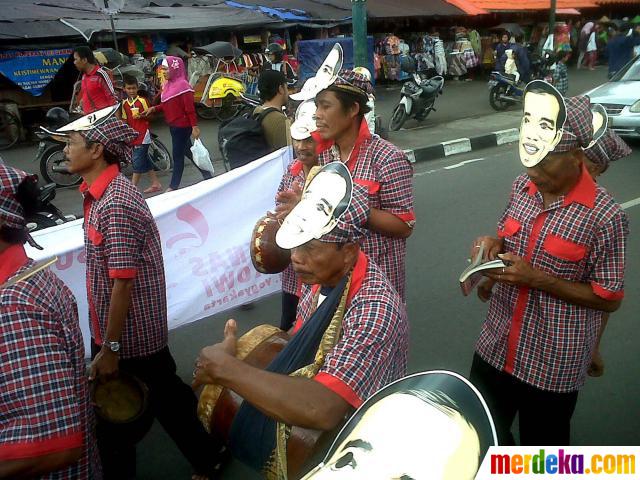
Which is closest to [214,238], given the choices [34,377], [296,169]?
[296,169]

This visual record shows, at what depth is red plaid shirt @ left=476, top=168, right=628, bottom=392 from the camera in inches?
82.6

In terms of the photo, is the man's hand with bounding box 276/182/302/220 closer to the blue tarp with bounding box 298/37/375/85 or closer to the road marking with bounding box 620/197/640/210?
the road marking with bounding box 620/197/640/210

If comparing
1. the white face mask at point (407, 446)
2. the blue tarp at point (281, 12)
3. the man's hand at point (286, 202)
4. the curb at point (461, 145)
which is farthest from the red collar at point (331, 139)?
the blue tarp at point (281, 12)

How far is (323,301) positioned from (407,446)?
0.75m

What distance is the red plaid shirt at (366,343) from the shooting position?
4.87ft

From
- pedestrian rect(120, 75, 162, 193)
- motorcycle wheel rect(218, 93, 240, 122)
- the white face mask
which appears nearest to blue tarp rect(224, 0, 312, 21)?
motorcycle wheel rect(218, 93, 240, 122)

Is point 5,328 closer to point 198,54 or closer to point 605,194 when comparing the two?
point 605,194

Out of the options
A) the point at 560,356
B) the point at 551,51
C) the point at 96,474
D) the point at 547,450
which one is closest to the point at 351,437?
the point at 547,450

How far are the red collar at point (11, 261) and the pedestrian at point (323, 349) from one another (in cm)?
56

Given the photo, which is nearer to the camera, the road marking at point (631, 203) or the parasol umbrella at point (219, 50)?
the road marking at point (631, 203)

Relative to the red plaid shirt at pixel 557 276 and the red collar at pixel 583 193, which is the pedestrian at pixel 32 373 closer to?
the red plaid shirt at pixel 557 276

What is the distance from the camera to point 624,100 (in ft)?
31.5

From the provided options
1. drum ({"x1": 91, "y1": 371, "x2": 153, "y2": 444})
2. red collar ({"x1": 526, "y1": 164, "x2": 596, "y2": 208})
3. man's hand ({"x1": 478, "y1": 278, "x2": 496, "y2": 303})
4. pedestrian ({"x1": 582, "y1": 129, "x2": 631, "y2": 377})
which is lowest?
drum ({"x1": 91, "y1": 371, "x2": 153, "y2": 444})

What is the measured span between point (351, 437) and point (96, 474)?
1.15 metres
